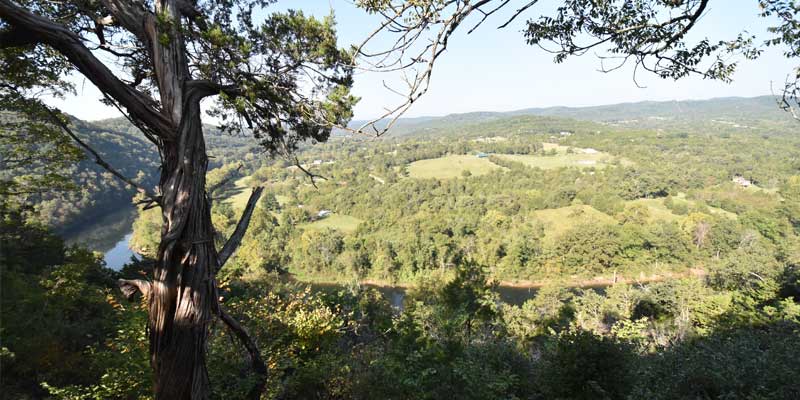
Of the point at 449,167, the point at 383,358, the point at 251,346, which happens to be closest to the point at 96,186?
the point at 383,358

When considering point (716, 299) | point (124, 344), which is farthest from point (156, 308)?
point (716, 299)

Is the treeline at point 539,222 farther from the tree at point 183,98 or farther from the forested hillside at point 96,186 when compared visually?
the tree at point 183,98

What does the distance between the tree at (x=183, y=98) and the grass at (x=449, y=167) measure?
69321 millimetres

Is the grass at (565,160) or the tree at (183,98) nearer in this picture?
the tree at (183,98)

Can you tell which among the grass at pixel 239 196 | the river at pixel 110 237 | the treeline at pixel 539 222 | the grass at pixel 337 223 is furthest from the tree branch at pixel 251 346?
the grass at pixel 239 196

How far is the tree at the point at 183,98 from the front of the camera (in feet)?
5.91

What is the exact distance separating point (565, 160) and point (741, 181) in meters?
30.3

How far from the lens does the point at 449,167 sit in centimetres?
7875

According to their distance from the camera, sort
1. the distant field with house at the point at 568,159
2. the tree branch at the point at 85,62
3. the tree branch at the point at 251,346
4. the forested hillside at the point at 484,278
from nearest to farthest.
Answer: the tree branch at the point at 85,62 → the tree branch at the point at 251,346 → the forested hillside at the point at 484,278 → the distant field with house at the point at 568,159

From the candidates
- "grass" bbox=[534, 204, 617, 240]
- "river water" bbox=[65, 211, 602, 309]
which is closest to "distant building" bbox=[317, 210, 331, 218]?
"river water" bbox=[65, 211, 602, 309]

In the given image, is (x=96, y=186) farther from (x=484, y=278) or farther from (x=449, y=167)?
(x=449, y=167)

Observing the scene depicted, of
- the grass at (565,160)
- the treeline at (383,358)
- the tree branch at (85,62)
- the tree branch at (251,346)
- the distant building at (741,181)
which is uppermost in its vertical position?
the tree branch at (85,62)

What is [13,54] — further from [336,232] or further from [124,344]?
[336,232]

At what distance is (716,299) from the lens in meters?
14.5
